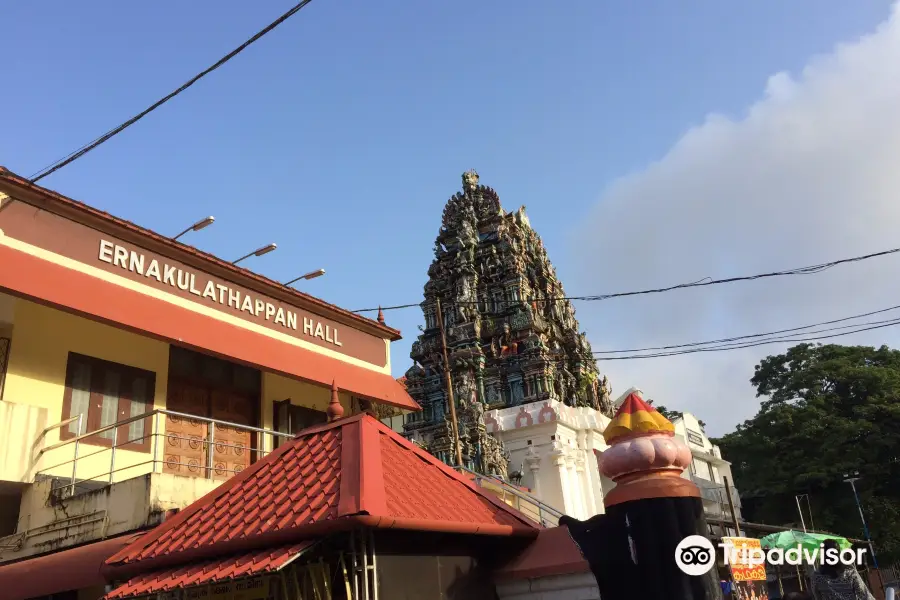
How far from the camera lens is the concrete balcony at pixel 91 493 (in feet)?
27.0

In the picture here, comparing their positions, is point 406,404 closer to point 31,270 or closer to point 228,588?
point 31,270

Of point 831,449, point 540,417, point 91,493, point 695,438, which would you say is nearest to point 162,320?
point 91,493

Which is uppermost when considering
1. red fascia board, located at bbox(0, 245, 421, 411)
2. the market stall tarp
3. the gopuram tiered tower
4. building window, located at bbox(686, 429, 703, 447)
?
the gopuram tiered tower

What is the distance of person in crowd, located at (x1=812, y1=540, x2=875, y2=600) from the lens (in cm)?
1038

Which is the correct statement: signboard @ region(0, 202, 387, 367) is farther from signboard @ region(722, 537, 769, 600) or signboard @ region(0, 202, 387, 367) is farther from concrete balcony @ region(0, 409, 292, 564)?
signboard @ region(722, 537, 769, 600)

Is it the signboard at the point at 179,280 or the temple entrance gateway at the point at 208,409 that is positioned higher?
the signboard at the point at 179,280

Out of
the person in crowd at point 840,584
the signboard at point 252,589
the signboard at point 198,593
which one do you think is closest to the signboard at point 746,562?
the person in crowd at point 840,584

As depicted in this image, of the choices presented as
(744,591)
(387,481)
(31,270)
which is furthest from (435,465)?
(744,591)

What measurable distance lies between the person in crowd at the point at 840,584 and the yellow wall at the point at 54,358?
10.5 meters

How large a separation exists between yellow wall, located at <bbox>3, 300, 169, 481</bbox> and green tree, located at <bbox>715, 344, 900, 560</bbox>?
1498 inches

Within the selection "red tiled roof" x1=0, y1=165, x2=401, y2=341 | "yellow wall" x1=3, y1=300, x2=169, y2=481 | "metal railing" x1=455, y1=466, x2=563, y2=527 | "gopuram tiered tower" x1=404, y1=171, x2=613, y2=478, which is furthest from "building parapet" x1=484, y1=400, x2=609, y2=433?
"yellow wall" x1=3, y1=300, x2=169, y2=481

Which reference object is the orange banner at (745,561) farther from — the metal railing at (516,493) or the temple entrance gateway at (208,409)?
the temple entrance gateway at (208,409)

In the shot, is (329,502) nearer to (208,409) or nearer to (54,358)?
(54,358)

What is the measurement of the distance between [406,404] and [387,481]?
28.9ft
